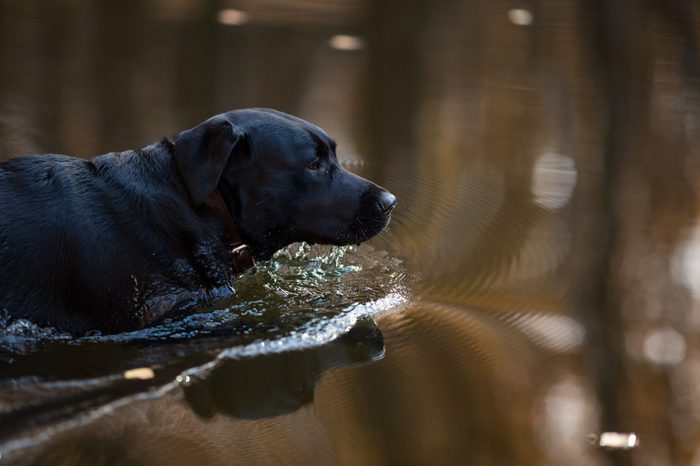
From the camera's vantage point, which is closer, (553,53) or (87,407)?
(87,407)

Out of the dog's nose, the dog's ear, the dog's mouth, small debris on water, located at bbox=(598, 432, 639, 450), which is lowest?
small debris on water, located at bbox=(598, 432, 639, 450)

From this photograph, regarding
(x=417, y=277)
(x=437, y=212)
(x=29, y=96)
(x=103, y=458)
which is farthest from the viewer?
(x=29, y=96)

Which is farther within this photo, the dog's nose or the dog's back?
the dog's nose

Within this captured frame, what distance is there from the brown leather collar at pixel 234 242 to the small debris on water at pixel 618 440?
181cm

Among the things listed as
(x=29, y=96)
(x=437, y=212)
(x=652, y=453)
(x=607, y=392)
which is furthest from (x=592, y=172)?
(x=29, y=96)

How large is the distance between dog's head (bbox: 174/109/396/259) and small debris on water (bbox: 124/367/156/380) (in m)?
0.82

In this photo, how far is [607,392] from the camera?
12.6 ft

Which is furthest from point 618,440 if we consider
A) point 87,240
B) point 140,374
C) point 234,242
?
point 87,240

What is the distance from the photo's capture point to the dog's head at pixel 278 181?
4273 millimetres

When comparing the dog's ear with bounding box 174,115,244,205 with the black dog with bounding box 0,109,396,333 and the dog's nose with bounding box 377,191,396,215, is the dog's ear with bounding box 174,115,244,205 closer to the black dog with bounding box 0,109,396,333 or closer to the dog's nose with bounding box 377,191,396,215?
the black dog with bounding box 0,109,396,333

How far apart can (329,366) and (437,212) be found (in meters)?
2.09

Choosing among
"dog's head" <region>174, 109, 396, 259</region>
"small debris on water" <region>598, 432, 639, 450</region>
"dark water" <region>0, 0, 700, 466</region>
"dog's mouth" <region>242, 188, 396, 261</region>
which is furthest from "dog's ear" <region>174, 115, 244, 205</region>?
"small debris on water" <region>598, 432, 639, 450</region>

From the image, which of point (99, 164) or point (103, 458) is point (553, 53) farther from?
point (103, 458)

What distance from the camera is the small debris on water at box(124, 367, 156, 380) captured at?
3.72 meters
